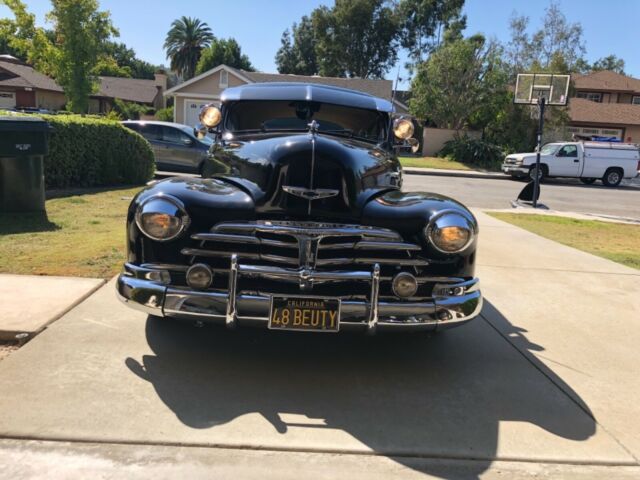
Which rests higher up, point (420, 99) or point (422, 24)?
point (422, 24)

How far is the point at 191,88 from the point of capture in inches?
1283

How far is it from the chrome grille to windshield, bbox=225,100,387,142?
73.0 inches

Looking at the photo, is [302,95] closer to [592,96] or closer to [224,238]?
[224,238]

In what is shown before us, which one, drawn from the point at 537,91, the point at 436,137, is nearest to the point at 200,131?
the point at 537,91

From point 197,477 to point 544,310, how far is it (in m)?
3.78

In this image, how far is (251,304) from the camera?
319cm

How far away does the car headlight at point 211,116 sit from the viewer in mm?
5203

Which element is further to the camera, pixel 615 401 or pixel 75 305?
pixel 75 305

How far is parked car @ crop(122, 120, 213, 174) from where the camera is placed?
13812 millimetres

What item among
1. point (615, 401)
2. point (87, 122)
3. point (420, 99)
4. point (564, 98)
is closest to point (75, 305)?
point (615, 401)

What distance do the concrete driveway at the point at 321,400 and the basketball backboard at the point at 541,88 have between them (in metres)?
11.9

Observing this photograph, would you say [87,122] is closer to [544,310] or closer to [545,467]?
[544,310]

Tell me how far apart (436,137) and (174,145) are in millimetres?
19931

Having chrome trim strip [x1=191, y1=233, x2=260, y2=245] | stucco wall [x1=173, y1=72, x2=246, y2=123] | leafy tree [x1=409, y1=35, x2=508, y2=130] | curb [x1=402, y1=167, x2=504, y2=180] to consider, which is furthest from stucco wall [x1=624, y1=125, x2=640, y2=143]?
chrome trim strip [x1=191, y1=233, x2=260, y2=245]
